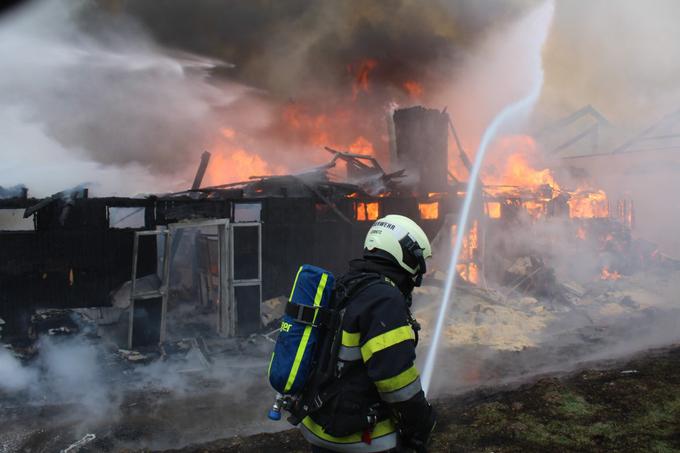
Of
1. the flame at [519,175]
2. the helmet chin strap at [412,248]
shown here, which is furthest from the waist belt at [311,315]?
the flame at [519,175]

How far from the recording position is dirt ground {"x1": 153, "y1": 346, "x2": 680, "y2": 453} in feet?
18.0

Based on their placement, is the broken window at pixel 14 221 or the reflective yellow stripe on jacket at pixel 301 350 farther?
the broken window at pixel 14 221

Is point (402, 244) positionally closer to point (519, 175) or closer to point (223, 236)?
point (223, 236)

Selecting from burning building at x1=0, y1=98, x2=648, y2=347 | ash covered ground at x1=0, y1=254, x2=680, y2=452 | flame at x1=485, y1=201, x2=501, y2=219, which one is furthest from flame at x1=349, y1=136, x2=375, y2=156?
ash covered ground at x1=0, y1=254, x2=680, y2=452

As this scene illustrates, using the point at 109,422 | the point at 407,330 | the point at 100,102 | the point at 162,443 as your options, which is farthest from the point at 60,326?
the point at 100,102

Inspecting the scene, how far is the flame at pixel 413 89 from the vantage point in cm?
3116

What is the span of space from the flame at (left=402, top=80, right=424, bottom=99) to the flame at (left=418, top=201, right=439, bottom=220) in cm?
1732

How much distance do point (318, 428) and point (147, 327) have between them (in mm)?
9039

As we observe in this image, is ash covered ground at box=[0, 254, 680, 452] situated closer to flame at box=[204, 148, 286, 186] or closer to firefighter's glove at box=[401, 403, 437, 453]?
firefighter's glove at box=[401, 403, 437, 453]

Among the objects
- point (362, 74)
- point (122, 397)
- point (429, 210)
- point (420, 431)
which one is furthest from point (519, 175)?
point (420, 431)

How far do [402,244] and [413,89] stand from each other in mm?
30169

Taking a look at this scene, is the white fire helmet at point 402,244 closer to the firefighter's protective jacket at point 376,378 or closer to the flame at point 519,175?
the firefighter's protective jacket at point 376,378

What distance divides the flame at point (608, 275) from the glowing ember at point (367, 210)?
12.3 meters

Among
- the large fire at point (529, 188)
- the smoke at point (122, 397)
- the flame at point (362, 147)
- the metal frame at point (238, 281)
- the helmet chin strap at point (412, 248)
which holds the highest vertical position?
the flame at point (362, 147)
